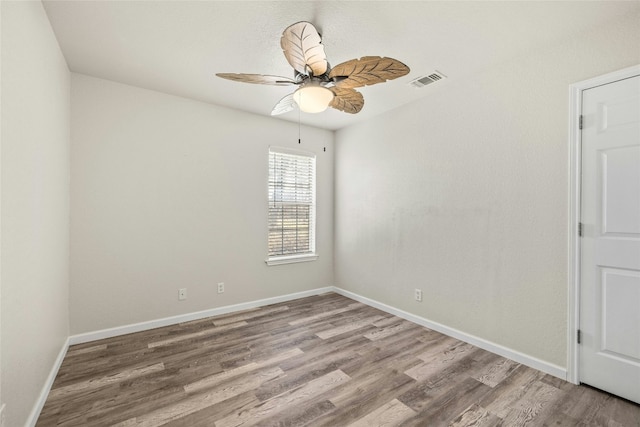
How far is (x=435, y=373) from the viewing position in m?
2.28

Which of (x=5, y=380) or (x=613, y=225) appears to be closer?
(x=5, y=380)

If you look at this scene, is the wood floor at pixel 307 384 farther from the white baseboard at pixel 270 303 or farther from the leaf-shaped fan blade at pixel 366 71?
the leaf-shaped fan blade at pixel 366 71

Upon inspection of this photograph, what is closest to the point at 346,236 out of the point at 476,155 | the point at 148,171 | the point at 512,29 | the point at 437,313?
the point at 437,313

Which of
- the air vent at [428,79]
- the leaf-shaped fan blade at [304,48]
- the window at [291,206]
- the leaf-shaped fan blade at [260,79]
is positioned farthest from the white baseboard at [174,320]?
the air vent at [428,79]

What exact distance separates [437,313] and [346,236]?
172cm

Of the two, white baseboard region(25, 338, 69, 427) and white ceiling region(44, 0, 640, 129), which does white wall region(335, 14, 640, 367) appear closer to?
white ceiling region(44, 0, 640, 129)

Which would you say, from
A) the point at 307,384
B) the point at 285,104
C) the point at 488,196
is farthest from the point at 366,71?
the point at 307,384

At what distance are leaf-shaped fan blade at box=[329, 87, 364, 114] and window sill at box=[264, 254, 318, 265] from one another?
234cm

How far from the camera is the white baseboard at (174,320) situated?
277 cm

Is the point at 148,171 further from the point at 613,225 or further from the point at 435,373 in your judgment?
the point at 613,225

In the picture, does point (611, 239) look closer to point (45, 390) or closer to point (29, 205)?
point (29, 205)

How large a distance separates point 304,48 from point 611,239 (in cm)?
243

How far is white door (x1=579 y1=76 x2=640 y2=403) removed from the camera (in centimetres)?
189

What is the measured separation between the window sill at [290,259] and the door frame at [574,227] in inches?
117
